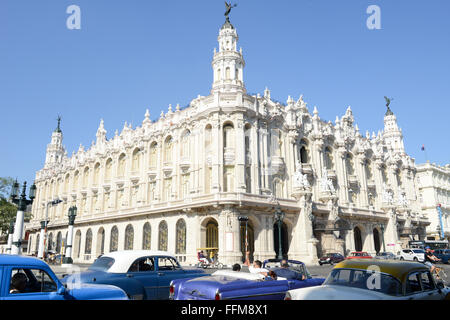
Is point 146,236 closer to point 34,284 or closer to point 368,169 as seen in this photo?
point 34,284

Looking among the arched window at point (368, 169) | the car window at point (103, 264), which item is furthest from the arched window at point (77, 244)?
the car window at point (103, 264)

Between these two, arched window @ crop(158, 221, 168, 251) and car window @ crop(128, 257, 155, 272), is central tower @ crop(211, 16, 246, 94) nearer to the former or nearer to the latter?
arched window @ crop(158, 221, 168, 251)

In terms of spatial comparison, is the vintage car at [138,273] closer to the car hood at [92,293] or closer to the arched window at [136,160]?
the car hood at [92,293]

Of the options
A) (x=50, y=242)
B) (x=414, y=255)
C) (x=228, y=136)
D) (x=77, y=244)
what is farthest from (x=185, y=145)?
(x=50, y=242)

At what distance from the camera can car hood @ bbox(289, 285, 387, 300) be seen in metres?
5.78

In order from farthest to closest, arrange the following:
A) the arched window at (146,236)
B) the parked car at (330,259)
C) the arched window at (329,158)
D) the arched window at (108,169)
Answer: the arched window at (108,169) → the arched window at (329,158) → the arched window at (146,236) → the parked car at (330,259)

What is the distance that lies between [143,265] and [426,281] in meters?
6.85

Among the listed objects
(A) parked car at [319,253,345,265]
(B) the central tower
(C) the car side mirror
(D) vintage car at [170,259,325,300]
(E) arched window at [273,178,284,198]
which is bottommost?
Result: (A) parked car at [319,253,345,265]

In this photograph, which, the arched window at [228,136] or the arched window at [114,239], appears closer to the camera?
the arched window at [228,136]

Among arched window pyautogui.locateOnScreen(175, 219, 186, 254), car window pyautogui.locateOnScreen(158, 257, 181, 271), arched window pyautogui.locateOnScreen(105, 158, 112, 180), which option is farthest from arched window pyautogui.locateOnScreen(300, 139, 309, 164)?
car window pyautogui.locateOnScreen(158, 257, 181, 271)

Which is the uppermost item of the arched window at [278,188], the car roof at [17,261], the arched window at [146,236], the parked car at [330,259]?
the arched window at [278,188]

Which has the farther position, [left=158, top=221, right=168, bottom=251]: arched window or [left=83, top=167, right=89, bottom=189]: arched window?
[left=83, top=167, right=89, bottom=189]: arched window

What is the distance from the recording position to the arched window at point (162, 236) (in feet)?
112

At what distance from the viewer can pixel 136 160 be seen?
4259 centimetres
